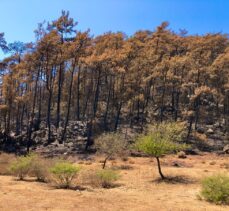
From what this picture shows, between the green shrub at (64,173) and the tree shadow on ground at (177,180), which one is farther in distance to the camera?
the tree shadow on ground at (177,180)

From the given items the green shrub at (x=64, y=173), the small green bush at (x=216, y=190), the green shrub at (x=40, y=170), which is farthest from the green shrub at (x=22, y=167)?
the small green bush at (x=216, y=190)

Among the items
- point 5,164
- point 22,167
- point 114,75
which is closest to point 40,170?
point 22,167

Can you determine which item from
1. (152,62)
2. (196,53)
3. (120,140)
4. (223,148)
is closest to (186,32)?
(196,53)

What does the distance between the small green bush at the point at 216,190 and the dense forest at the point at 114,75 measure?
30754mm

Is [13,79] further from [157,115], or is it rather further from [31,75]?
[157,115]

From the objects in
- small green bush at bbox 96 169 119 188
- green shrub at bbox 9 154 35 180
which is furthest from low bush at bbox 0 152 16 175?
small green bush at bbox 96 169 119 188

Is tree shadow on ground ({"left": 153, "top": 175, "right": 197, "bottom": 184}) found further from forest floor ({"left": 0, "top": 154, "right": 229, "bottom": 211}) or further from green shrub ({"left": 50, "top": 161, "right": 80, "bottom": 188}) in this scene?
green shrub ({"left": 50, "top": 161, "right": 80, "bottom": 188})

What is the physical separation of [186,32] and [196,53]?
11.1 metres

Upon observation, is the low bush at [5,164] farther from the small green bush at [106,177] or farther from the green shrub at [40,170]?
the small green bush at [106,177]

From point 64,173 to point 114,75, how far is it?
110 ft

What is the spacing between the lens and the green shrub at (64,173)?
23094mm

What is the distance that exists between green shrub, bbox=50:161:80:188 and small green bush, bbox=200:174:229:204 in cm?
809

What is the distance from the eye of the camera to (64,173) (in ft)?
76.5

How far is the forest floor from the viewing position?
17141mm
